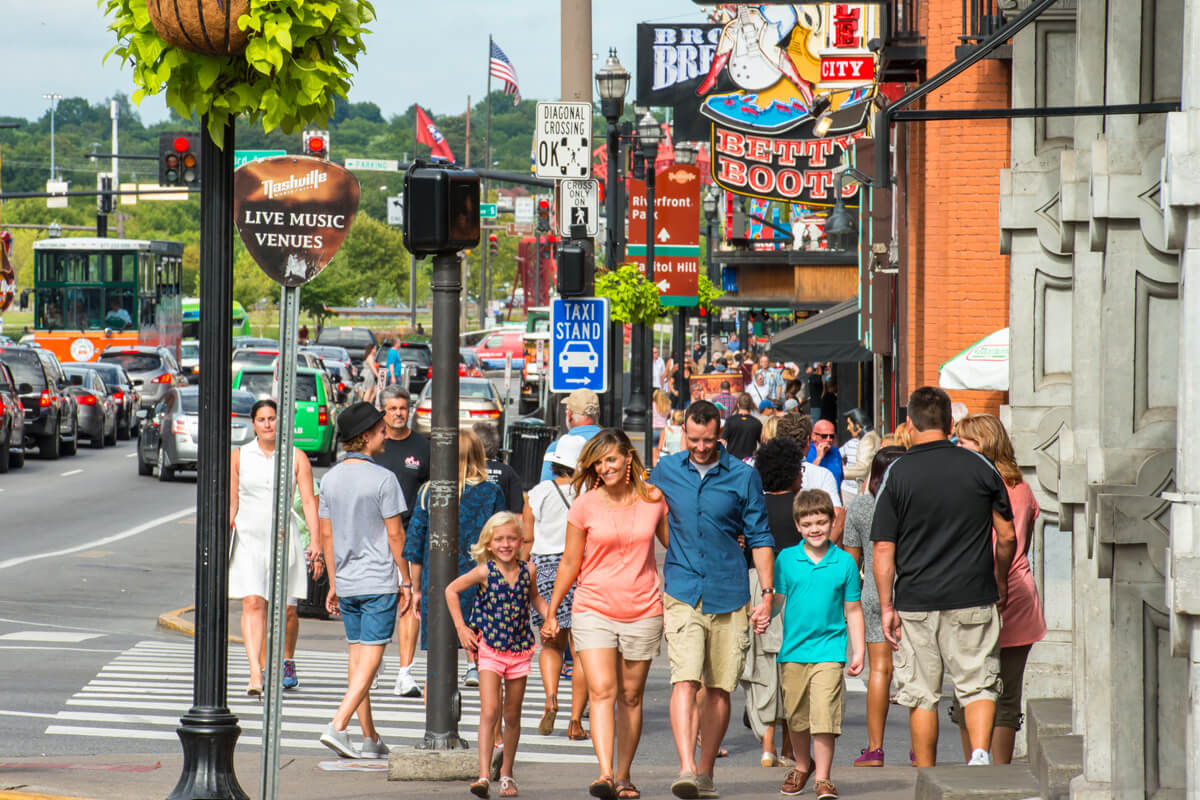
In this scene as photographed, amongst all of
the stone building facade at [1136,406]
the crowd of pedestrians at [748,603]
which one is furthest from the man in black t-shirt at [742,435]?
the stone building facade at [1136,406]

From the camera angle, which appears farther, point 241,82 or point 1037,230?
point 1037,230

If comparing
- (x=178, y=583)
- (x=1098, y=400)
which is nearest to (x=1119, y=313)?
(x=1098, y=400)

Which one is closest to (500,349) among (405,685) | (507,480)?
(405,685)

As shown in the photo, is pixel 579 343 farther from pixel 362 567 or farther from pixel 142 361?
pixel 142 361

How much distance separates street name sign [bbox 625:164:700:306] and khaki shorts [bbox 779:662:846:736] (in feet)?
76.1

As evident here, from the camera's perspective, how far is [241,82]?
734 centimetres

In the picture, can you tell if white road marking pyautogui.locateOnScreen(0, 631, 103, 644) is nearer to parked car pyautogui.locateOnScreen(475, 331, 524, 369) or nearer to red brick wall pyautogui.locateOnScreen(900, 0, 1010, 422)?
red brick wall pyautogui.locateOnScreen(900, 0, 1010, 422)

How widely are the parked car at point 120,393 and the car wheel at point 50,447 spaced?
4997 millimetres

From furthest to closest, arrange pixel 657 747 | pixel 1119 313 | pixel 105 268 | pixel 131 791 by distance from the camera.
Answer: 1. pixel 105 268
2. pixel 657 747
3. pixel 131 791
4. pixel 1119 313

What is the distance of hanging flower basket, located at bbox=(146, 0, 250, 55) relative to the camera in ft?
23.0

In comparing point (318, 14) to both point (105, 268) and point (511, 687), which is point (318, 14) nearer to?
point (511, 687)

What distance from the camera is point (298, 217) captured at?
7777 millimetres

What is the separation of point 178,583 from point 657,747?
1012 cm

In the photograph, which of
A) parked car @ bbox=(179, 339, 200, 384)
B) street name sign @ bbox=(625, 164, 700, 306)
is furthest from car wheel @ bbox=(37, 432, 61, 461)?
parked car @ bbox=(179, 339, 200, 384)
